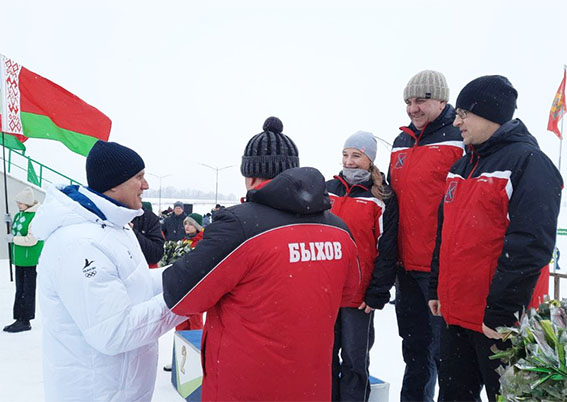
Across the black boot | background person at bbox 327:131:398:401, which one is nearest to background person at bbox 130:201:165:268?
background person at bbox 327:131:398:401

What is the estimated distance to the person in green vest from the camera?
6.47 metres

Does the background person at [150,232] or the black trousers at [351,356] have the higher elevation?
the background person at [150,232]

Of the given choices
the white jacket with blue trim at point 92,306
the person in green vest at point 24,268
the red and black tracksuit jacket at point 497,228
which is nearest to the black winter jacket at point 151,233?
the person in green vest at point 24,268

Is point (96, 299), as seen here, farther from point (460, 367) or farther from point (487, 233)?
point (460, 367)

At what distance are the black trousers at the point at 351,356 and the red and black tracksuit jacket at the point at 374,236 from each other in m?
0.13

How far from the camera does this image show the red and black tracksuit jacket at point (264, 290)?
1663mm

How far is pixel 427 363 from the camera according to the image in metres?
3.41

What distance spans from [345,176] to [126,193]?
179 centimetres

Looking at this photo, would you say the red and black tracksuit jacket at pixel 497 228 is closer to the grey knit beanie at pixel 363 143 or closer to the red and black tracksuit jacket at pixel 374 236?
the red and black tracksuit jacket at pixel 374 236

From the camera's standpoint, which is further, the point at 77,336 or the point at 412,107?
the point at 412,107

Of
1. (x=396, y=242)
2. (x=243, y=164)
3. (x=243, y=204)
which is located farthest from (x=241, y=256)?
(x=396, y=242)

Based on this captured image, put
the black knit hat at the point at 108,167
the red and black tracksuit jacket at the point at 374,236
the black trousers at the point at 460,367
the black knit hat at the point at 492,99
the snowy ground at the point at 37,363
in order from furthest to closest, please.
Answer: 1. the snowy ground at the point at 37,363
2. the red and black tracksuit jacket at the point at 374,236
3. the black trousers at the point at 460,367
4. the black knit hat at the point at 492,99
5. the black knit hat at the point at 108,167

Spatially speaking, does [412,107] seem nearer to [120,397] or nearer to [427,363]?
[427,363]

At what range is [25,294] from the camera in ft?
21.3
